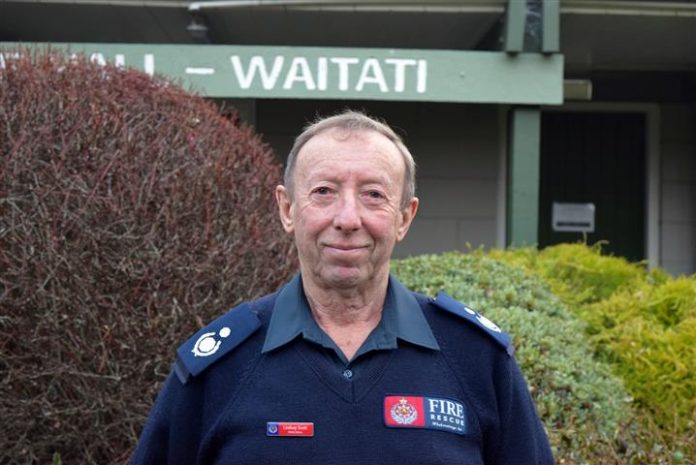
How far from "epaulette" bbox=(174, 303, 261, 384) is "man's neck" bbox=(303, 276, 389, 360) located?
136mm

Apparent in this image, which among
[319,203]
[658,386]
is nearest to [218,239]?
[319,203]

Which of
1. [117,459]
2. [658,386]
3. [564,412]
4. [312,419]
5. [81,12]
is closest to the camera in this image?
[312,419]

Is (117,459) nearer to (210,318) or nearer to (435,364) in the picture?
(210,318)

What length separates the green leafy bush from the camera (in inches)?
138

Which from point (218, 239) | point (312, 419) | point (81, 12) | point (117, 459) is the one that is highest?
point (81, 12)

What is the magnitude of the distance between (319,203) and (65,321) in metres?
Result: 1.84

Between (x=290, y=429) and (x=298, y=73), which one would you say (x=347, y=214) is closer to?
(x=290, y=429)

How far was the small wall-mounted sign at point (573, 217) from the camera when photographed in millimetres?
9406

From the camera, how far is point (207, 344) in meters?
1.96

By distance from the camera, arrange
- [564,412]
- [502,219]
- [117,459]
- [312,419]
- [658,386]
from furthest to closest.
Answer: [502,219] → [658,386] → [564,412] → [117,459] → [312,419]

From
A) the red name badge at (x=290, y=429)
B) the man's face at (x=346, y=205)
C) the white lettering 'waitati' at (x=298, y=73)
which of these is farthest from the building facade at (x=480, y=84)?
the red name badge at (x=290, y=429)

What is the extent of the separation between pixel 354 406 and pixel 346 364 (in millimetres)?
98

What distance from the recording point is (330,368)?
190cm

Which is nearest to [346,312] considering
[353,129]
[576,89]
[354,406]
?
[354,406]
